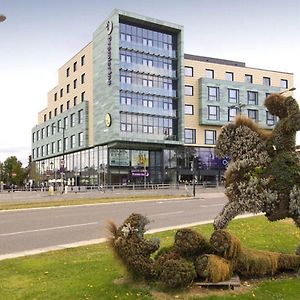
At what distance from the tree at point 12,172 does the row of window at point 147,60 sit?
4782cm

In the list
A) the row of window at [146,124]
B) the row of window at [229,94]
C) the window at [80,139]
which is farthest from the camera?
the window at [80,139]

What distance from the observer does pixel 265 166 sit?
7629 millimetres

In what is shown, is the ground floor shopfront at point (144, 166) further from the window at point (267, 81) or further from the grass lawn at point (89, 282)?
the grass lawn at point (89, 282)

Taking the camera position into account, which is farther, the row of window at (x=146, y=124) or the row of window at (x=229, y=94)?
the row of window at (x=229, y=94)

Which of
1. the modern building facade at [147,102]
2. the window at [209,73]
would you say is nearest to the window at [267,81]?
the modern building facade at [147,102]

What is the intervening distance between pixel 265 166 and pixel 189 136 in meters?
65.4

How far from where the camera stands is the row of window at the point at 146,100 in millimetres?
65438

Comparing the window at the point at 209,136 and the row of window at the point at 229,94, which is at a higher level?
the row of window at the point at 229,94

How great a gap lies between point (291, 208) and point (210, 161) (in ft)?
225

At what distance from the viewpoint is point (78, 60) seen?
7888cm

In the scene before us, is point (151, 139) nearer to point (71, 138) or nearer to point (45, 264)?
point (71, 138)

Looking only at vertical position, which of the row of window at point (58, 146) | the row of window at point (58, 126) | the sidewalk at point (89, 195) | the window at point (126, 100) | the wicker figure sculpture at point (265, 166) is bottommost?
the sidewalk at point (89, 195)

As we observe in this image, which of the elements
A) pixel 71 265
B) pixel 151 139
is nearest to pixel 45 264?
pixel 71 265

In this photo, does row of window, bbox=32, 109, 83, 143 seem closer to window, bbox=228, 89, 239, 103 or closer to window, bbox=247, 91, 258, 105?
window, bbox=228, 89, 239, 103
